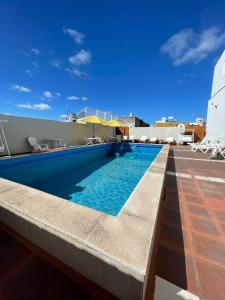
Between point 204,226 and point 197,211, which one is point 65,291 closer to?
point 204,226

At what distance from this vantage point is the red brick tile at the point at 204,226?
1.71m

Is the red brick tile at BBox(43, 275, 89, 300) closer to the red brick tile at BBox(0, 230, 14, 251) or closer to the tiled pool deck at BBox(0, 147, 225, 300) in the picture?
the tiled pool deck at BBox(0, 147, 225, 300)

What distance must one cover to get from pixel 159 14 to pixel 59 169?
8.47m

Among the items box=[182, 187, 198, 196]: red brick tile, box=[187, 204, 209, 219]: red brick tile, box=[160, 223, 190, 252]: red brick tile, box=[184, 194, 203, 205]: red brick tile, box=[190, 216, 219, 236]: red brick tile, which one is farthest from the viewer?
box=[182, 187, 198, 196]: red brick tile

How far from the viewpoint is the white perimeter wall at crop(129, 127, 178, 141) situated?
1451 centimetres

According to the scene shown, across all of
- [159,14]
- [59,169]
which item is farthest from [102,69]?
[59,169]

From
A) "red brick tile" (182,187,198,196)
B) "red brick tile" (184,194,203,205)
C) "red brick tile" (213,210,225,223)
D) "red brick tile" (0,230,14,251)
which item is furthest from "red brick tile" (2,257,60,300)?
"red brick tile" (182,187,198,196)

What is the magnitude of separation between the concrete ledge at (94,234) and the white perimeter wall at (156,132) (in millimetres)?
14244

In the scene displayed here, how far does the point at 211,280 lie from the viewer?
1.13 metres

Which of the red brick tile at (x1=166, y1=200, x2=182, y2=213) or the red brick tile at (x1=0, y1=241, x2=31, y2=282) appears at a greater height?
the red brick tile at (x1=0, y1=241, x2=31, y2=282)

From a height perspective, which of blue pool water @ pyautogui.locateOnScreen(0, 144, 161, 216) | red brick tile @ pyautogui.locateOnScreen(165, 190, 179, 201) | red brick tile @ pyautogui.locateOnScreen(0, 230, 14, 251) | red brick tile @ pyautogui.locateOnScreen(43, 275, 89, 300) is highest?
red brick tile @ pyautogui.locateOnScreen(0, 230, 14, 251)

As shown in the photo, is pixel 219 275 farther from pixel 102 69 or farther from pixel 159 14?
pixel 102 69

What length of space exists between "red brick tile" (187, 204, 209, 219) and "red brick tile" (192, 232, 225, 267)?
0.51 m

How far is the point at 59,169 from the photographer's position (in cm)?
560
